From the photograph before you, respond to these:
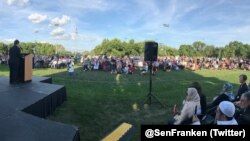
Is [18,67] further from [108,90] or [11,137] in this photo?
[11,137]

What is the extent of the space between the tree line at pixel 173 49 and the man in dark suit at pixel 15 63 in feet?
182

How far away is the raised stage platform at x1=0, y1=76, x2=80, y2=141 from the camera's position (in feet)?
20.0

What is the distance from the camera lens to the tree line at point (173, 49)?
72.2 metres

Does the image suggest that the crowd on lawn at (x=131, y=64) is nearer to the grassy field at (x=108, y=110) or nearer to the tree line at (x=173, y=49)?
the grassy field at (x=108, y=110)

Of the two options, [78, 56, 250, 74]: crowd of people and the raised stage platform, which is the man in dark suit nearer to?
the raised stage platform

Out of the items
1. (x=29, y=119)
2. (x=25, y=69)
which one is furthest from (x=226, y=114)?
(x=25, y=69)

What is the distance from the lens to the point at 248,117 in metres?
6.41

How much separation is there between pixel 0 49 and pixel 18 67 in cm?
5846

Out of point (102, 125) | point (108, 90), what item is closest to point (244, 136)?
point (102, 125)

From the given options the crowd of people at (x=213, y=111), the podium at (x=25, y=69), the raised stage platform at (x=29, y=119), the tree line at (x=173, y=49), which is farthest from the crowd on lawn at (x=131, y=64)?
the tree line at (x=173, y=49)

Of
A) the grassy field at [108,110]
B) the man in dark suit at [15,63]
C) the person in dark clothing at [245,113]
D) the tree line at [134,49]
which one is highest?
the tree line at [134,49]

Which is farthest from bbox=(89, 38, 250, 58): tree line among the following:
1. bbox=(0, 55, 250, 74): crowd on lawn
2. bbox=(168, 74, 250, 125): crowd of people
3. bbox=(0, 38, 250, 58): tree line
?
bbox=(168, 74, 250, 125): crowd of people

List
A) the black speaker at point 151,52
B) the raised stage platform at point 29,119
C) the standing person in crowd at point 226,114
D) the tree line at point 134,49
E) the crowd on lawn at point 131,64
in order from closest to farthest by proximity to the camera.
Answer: the standing person in crowd at point 226,114 < the raised stage platform at point 29,119 < the black speaker at point 151,52 < the crowd on lawn at point 131,64 < the tree line at point 134,49

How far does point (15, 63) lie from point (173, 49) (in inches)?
3238
